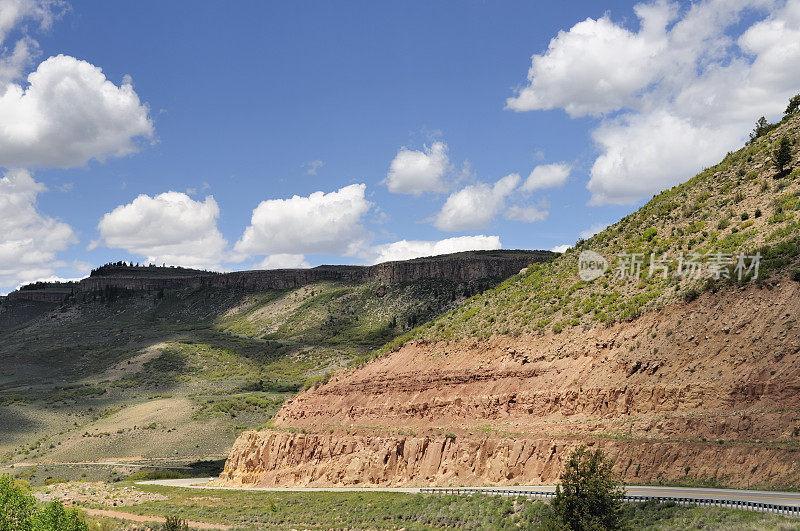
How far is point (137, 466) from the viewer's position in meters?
68.8

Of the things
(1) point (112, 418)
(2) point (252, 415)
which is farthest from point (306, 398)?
(1) point (112, 418)

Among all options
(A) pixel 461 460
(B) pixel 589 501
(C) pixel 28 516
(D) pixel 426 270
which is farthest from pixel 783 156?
(D) pixel 426 270

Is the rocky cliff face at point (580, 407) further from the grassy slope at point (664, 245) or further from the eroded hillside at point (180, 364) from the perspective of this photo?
the eroded hillside at point (180, 364)

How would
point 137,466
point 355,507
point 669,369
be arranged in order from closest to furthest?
point 669,369
point 355,507
point 137,466

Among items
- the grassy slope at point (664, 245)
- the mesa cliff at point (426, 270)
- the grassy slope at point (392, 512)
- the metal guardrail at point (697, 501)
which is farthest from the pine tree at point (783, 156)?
the mesa cliff at point (426, 270)

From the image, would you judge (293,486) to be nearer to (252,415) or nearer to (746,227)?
(746,227)

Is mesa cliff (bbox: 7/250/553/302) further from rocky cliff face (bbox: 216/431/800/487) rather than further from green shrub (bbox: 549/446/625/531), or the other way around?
green shrub (bbox: 549/446/625/531)

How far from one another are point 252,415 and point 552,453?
6265cm

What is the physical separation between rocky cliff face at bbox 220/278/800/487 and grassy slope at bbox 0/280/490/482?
1208 centimetres

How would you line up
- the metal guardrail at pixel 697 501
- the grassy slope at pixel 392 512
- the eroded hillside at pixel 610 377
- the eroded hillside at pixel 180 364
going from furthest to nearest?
the eroded hillside at pixel 180 364, the eroded hillside at pixel 610 377, the grassy slope at pixel 392 512, the metal guardrail at pixel 697 501

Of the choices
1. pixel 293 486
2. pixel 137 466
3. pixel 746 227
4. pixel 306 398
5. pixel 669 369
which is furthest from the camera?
pixel 137 466

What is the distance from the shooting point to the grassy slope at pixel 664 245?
3472 cm

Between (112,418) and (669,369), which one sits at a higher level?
(669,369)

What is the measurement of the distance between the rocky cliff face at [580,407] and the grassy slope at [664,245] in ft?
5.67
